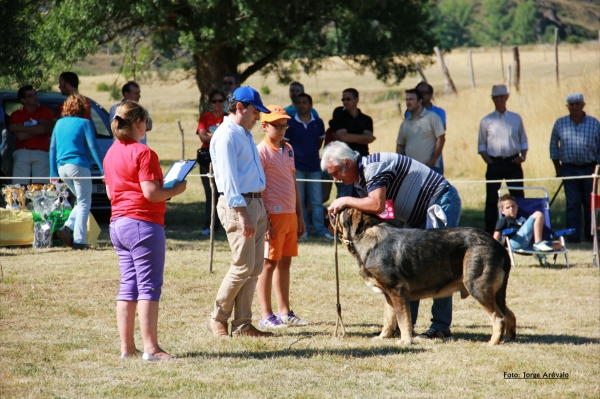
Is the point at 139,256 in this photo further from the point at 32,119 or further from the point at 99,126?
the point at 99,126

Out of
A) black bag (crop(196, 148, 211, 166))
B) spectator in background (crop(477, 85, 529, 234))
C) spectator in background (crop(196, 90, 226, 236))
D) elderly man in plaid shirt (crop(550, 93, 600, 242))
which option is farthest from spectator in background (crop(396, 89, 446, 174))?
black bag (crop(196, 148, 211, 166))

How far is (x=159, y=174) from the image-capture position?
5.17m

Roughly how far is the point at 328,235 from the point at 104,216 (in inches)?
161

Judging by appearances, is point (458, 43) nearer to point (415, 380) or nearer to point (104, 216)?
point (104, 216)

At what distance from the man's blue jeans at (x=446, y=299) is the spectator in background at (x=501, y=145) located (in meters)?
5.62

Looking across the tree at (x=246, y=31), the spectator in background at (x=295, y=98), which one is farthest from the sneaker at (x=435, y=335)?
the tree at (x=246, y=31)

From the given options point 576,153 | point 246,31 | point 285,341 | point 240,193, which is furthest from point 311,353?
point 246,31

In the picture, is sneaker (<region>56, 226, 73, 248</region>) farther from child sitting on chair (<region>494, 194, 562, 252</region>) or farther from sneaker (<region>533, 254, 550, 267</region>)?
sneaker (<region>533, 254, 550, 267</region>)

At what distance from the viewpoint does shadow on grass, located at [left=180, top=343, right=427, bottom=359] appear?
19.0ft

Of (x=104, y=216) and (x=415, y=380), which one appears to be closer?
(x=415, y=380)

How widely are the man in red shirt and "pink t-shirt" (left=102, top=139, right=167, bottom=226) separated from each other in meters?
6.41

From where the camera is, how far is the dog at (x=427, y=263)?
6094mm

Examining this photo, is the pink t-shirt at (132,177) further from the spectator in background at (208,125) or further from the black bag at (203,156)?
the black bag at (203,156)

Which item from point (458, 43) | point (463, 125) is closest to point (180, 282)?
point (463, 125)
